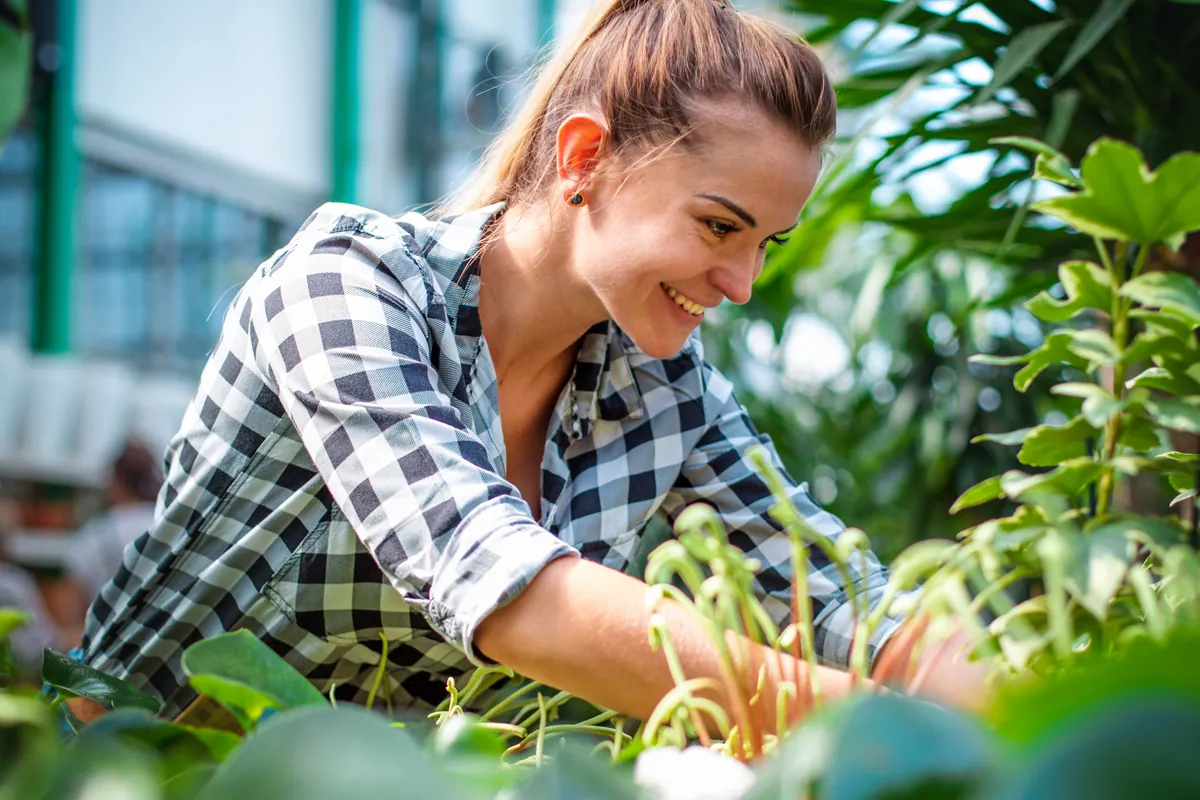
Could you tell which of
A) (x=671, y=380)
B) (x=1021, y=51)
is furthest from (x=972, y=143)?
(x=671, y=380)

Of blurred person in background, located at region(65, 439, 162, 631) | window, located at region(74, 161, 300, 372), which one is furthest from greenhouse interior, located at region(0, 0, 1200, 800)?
window, located at region(74, 161, 300, 372)

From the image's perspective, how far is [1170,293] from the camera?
0.35 m

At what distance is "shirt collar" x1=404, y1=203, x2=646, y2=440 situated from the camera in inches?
35.7

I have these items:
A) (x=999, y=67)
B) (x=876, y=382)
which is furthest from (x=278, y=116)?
(x=999, y=67)

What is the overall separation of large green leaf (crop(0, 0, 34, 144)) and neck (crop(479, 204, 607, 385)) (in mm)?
391

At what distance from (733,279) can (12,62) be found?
23.4 inches

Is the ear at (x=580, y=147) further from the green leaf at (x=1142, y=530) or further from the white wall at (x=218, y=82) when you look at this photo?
the white wall at (x=218, y=82)

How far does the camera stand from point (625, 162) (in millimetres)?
885

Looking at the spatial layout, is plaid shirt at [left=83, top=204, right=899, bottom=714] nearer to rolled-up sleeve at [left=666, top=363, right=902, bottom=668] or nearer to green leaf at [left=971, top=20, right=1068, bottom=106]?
rolled-up sleeve at [left=666, top=363, right=902, bottom=668]

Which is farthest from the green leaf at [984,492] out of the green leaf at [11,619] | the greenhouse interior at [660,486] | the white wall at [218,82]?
the white wall at [218,82]

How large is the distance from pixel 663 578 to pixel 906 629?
0.29 ft

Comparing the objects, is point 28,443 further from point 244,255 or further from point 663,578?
point 663,578

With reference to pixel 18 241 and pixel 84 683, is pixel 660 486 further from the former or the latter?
pixel 18 241

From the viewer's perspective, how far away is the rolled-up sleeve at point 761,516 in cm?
87
